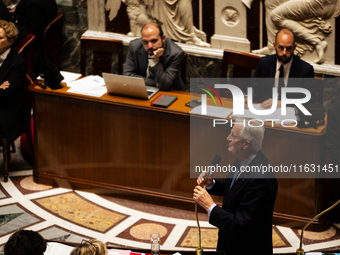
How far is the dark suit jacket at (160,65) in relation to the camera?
4938 mm

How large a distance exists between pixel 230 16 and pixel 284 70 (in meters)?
1.53

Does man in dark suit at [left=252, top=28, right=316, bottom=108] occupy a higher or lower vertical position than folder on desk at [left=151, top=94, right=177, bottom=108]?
higher

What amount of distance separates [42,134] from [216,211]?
2741 mm

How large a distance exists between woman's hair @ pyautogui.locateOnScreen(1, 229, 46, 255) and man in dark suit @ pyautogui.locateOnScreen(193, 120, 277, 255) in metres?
0.93

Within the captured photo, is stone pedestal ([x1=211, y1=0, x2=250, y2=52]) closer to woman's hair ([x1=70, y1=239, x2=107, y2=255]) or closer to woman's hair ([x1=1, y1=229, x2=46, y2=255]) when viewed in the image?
woman's hair ([x1=70, y1=239, x2=107, y2=255])

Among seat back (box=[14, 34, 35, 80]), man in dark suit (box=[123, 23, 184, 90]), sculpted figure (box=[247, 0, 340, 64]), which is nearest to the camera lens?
man in dark suit (box=[123, 23, 184, 90])

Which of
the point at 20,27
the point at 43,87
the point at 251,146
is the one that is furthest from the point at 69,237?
the point at 20,27

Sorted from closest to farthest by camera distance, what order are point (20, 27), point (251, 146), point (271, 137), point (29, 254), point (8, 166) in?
point (29, 254) → point (251, 146) → point (271, 137) → point (8, 166) → point (20, 27)

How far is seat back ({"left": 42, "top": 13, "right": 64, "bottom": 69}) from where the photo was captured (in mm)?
6602

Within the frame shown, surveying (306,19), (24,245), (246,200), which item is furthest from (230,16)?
(24,245)

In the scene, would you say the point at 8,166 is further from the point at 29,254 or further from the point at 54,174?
the point at 29,254

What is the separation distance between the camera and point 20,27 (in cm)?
648

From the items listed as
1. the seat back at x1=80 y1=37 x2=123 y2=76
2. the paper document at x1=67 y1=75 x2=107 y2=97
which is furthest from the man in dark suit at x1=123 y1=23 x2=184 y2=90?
the seat back at x1=80 y1=37 x2=123 y2=76

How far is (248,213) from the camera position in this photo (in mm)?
2770
